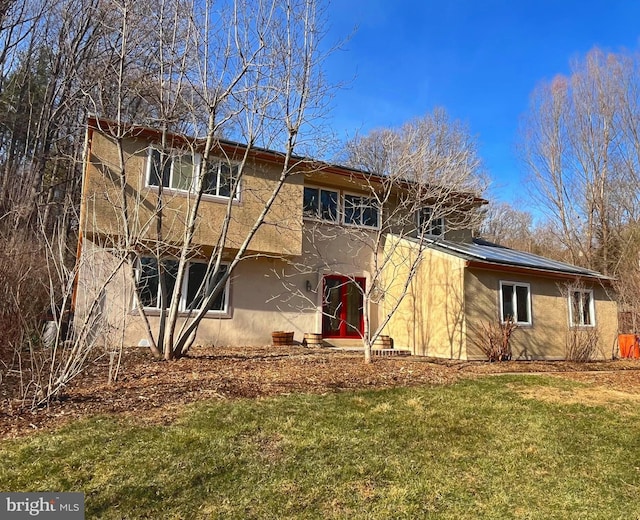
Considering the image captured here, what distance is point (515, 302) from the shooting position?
12.7m

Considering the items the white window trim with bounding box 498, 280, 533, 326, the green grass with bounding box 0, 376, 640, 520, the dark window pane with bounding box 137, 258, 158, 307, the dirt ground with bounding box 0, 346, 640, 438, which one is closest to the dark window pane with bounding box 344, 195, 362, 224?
the white window trim with bounding box 498, 280, 533, 326

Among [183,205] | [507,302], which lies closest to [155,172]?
[183,205]

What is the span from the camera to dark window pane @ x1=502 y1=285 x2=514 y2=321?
1251 cm

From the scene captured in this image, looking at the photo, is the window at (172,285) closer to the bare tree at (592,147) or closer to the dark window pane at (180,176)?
the dark window pane at (180,176)

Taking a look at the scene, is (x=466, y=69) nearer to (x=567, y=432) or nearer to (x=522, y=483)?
(x=567, y=432)

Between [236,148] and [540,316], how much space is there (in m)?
9.65

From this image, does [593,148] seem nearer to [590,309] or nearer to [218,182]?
[590,309]

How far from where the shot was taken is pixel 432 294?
12.9 m

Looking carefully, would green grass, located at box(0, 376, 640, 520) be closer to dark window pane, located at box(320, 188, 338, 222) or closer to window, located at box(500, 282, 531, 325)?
window, located at box(500, 282, 531, 325)

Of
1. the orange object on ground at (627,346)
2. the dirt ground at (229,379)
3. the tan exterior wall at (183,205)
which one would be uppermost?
the tan exterior wall at (183,205)

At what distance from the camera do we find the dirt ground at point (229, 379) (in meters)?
5.39

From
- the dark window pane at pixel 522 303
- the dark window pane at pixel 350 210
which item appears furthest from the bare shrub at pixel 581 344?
the dark window pane at pixel 350 210

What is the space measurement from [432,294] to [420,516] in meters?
9.81

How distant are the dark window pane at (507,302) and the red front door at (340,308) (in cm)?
411
